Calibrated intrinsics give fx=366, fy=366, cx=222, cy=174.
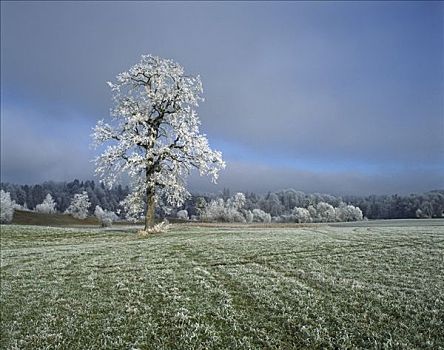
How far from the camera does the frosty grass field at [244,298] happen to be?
12672 millimetres

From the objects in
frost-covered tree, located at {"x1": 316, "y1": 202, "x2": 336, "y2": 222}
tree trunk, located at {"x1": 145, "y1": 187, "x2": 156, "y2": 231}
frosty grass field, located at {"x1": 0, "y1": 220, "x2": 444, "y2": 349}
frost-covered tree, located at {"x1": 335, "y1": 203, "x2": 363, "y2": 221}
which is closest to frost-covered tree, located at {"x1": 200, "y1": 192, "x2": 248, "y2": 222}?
frost-covered tree, located at {"x1": 316, "y1": 202, "x2": 336, "y2": 222}

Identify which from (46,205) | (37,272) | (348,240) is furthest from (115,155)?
(46,205)

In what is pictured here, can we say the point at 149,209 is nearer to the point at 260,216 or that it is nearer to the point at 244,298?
the point at 244,298

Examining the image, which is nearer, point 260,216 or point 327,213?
point 327,213

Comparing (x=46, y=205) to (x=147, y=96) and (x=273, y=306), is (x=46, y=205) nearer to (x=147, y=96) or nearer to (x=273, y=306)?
(x=147, y=96)

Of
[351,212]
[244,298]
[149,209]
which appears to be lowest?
[244,298]

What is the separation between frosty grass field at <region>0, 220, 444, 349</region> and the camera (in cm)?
1267

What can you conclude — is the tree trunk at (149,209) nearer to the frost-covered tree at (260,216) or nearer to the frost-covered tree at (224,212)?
the frost-covered tree at (224,212)

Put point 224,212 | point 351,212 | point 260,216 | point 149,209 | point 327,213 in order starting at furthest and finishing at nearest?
point 260,216
point 224,212
point 327,213
point 149,209
point 351,212

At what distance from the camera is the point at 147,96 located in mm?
47594

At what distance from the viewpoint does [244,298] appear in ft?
54.8

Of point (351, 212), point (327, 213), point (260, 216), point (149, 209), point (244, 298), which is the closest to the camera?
point (244, 298)

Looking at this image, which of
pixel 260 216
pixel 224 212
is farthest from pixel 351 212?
pixel 260 216

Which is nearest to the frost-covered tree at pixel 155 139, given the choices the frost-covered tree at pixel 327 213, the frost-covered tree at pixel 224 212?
the frost-covered tree at pixel 327 213
